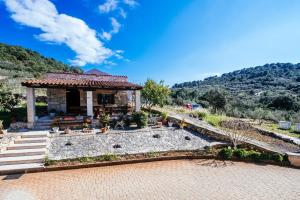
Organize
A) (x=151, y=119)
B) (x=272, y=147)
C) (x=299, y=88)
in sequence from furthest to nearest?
(x=299, y=88), (x=151, y=119), (x=272, y=147)

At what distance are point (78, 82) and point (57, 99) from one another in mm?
3362

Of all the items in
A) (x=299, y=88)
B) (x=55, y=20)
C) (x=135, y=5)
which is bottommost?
(x=299, y=88)

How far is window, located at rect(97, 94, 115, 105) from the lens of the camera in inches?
789

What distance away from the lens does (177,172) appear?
31.3 feet

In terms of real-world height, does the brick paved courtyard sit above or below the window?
below

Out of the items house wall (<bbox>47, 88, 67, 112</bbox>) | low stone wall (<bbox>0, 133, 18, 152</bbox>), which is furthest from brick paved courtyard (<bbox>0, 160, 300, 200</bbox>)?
house wall (<bbox>47, 88, 67, 112</bbox>)

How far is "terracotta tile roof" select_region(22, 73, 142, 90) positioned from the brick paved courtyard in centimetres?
721

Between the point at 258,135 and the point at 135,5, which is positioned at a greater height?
the point at 135,5

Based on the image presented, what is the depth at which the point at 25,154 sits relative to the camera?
417 inches

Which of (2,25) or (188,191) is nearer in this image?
(188,191)

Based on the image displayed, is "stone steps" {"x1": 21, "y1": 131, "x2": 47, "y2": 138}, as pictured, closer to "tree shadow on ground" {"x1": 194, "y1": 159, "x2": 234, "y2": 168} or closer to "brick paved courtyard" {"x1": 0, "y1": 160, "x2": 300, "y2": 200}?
"brick paved courtyard" {"x1": 0, "y1": 160, "x2": 300, "y2": 200}

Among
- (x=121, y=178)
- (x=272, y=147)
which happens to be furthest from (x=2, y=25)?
(x=272, y=147)

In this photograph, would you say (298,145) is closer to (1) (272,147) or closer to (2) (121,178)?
(1) (272,147)

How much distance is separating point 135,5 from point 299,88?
153ft
